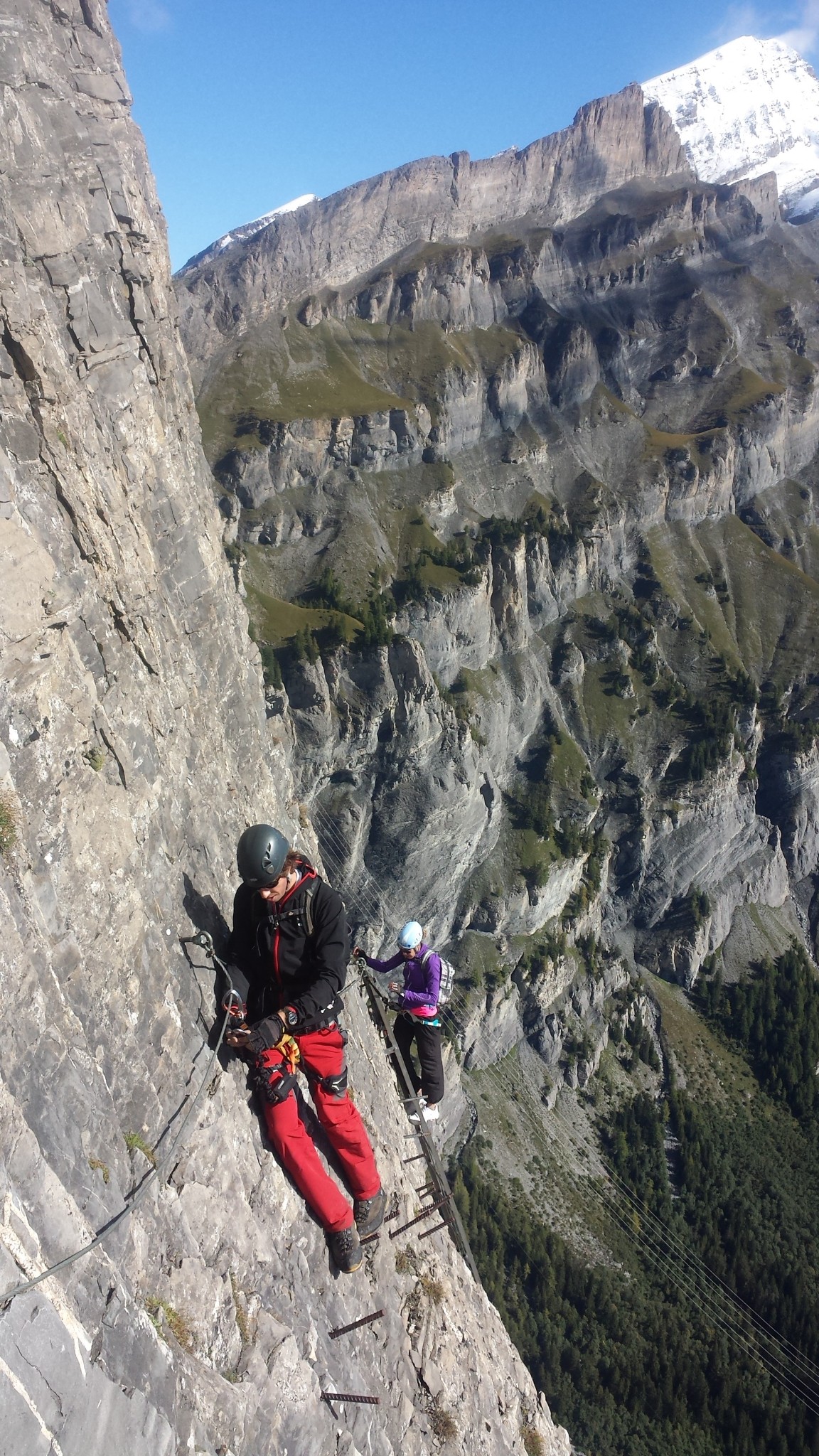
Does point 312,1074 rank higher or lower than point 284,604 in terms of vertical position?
lower

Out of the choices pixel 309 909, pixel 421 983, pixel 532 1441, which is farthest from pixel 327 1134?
pixel 532 1441

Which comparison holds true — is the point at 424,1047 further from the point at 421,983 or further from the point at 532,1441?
the point at 532,1441

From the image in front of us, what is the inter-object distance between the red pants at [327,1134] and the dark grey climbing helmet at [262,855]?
2693mm

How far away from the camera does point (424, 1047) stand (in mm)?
19656

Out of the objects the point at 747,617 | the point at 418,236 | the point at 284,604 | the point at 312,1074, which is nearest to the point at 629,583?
the point at 747,617

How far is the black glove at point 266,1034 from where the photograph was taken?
39.8 ft

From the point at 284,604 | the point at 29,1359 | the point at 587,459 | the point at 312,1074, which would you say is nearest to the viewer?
the point at 29,1359

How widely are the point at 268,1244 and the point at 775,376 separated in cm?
21569

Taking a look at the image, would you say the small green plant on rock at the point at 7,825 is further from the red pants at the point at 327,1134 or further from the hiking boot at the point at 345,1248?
the hiking boot at the point at 345,1248

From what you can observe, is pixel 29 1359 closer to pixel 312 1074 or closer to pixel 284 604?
pixel 312 1074

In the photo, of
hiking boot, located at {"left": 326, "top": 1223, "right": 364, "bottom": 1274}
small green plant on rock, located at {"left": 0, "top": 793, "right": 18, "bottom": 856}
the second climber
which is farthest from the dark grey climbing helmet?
hiking boot, located at {"left": 326, "top": 1223, "right": 364, "bottom": 1274}

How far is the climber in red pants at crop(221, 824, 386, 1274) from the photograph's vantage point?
40.8ft

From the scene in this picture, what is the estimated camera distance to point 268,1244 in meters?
12.1

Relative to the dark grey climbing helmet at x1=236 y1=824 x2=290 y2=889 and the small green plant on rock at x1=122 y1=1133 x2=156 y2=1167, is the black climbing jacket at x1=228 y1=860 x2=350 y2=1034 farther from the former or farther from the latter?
the small green plant on rock at x1=122 y1=1133 x2=156 y2=1167
